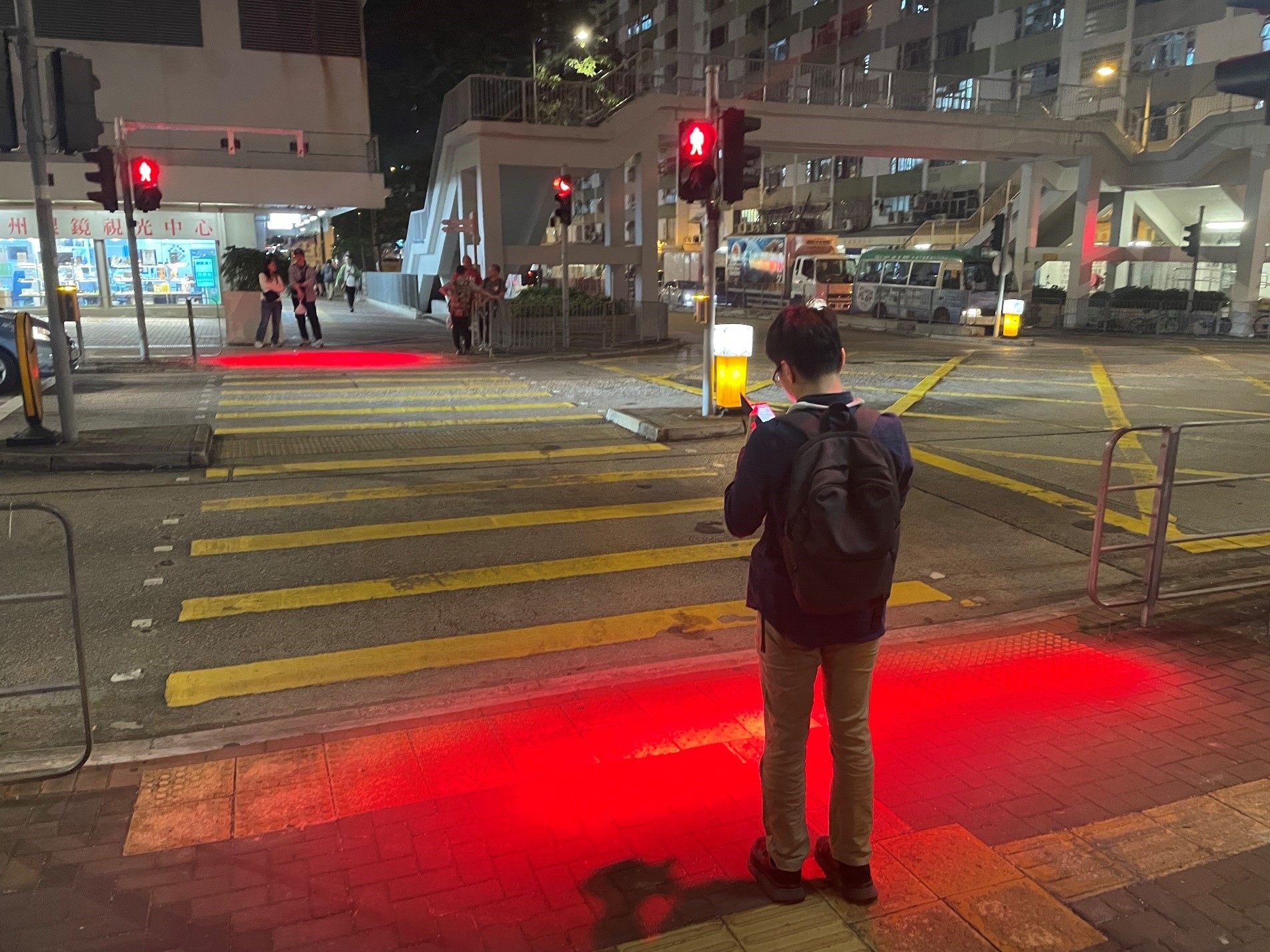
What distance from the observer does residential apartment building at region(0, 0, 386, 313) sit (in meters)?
25.8

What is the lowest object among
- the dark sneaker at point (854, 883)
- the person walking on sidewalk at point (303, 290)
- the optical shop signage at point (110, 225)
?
the dark sneaker at point (854, 883)

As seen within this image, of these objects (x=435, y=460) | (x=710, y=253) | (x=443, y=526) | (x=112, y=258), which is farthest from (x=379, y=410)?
(x=112, y=258)

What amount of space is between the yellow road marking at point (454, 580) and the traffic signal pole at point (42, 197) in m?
5.20

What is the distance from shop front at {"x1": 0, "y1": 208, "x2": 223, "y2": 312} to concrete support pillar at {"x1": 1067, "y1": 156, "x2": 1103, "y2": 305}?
27.8 meters

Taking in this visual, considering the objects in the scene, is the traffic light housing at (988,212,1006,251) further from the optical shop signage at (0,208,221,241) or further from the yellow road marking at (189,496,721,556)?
the optical shop signage at (0,208,221,241)

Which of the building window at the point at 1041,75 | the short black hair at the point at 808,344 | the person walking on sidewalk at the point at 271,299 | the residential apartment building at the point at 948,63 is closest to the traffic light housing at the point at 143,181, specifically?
the person walking on sidewalk at the point at 271,299

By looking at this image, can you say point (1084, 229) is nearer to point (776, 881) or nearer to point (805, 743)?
point (805, 743)

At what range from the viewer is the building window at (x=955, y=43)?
45.5 metres

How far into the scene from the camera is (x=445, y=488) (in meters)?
9.24

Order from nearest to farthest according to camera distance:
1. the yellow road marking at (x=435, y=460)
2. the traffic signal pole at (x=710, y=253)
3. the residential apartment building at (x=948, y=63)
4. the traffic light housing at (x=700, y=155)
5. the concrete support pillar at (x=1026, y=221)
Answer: the yellow road marking at (x=435, y=460)
the traffic light housing at (x=700, y=155)
the traffic signal pole at (x=710, y=253)
the concrete support pillar at (x=1026, y=221)
the residential apartment building at (x=948, y=63)

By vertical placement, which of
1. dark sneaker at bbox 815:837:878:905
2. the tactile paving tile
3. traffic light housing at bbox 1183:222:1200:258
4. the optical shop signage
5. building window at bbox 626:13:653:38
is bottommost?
the tactile paving tile

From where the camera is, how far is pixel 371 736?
438cm

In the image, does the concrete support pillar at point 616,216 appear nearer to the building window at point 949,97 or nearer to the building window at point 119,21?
the building window at point 949,97

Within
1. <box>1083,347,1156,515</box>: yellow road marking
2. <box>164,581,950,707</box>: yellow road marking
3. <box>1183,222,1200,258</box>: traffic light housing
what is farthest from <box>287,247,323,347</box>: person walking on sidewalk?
<box>1183,222,1200,258</box>: traffic light housing
